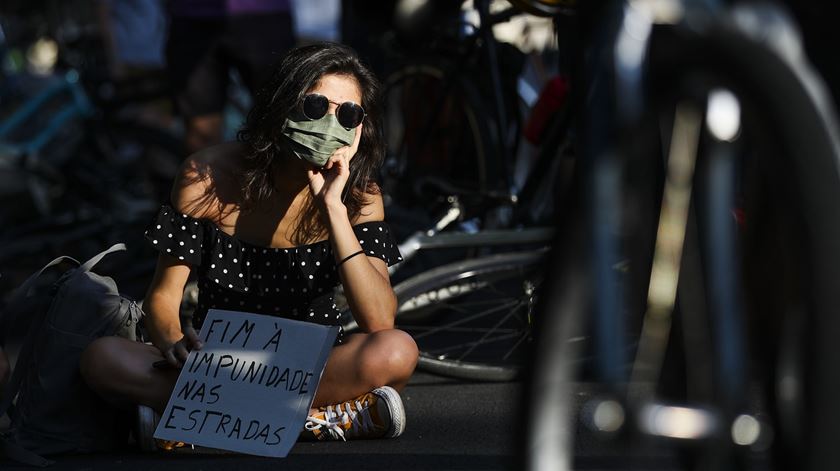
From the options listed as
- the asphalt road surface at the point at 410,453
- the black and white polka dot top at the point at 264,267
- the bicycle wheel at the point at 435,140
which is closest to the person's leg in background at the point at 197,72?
the bicycle wheel at the point at 435,140

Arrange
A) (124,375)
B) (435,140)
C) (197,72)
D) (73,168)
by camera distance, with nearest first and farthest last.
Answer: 1. (124,375)
2. (435,140)
3. (197,72)
4. (73,168)

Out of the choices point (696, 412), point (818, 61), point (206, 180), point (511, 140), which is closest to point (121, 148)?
point (511, 140)

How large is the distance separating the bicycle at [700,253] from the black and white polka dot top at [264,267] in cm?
170

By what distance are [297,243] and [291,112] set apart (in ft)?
1.05

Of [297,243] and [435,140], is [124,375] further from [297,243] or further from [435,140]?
[435,140]

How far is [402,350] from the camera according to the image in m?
3.11

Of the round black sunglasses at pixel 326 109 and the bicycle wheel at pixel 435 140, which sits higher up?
the bicycle wheel at pixel 435 140

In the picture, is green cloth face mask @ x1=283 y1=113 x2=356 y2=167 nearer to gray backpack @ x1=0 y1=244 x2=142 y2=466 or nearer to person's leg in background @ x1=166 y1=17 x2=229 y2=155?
gray backpack @ x1=0 y1=244 x2=142 y2=466

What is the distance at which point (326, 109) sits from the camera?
3082 mm

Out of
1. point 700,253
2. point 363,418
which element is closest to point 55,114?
point 363,418

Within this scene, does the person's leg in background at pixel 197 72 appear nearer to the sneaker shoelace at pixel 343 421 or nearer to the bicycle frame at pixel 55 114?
the bicycle frame at pixel 55 114

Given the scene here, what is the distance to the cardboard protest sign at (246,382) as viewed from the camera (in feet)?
9.65

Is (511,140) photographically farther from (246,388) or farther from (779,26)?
(779,26)

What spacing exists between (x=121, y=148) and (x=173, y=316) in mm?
4708
